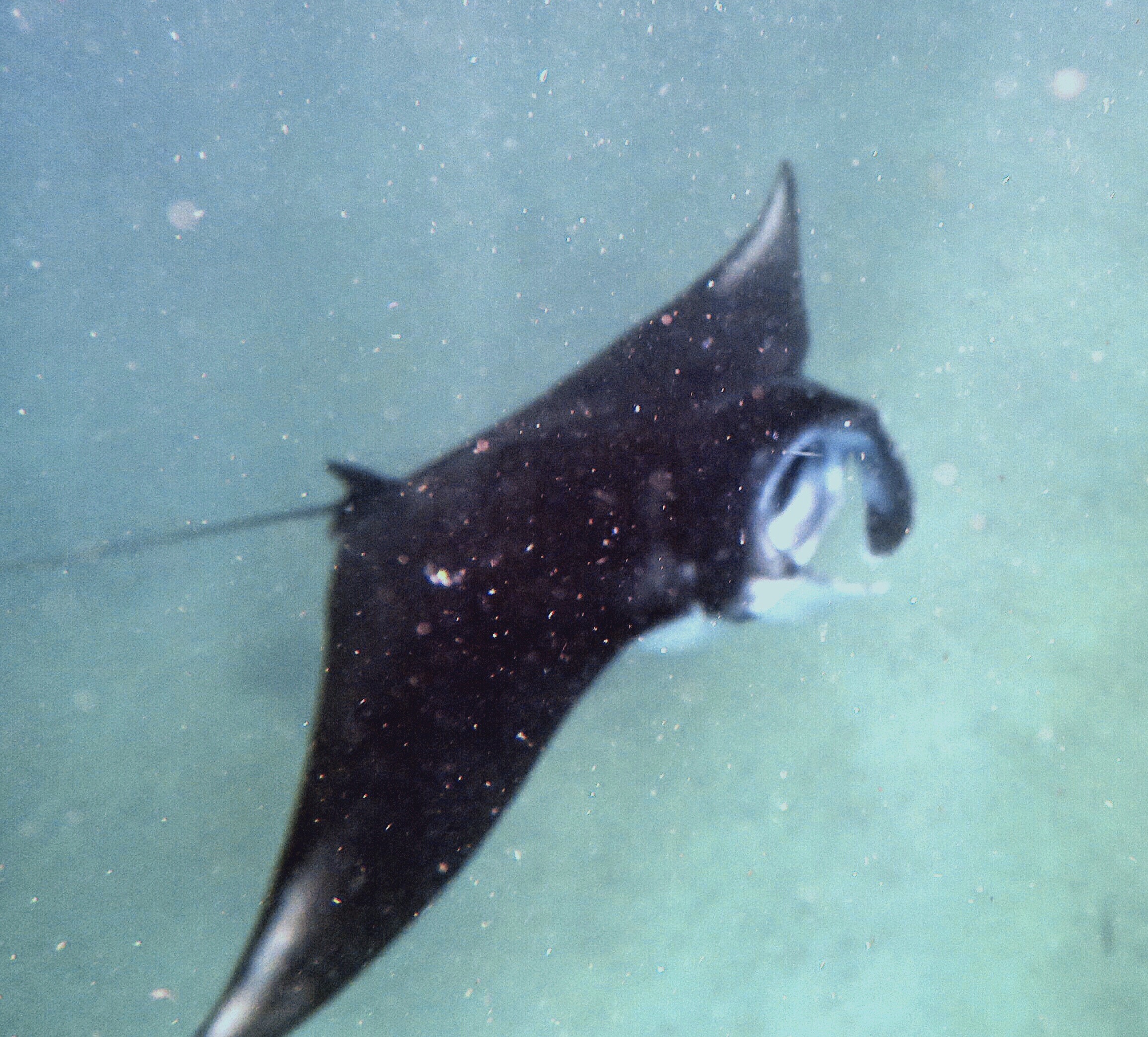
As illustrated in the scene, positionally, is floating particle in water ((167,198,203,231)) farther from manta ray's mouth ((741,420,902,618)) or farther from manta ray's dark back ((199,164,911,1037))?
manta ray's mouth ((741,420,902,618))

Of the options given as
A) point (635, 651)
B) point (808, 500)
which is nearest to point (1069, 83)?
point (808, 500)

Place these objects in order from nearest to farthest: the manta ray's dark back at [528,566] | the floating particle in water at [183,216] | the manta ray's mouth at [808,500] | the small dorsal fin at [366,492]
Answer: the manta ray's dark back at [528,566]
the small dorsal fin at [366,492]
the manta ray's mouth at [808,500]
the floating particle in water at [183,216]

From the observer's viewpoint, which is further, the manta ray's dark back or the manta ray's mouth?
the manta ray's mouth

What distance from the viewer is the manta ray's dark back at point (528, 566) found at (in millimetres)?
1281

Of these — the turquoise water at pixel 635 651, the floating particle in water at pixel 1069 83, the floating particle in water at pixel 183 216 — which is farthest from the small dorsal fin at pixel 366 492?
the floating particle in water at pixel 1069 83

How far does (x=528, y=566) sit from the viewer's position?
1.67 meters

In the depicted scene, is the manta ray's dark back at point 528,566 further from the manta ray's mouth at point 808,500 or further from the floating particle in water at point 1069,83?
the floating particle in water at point 1069,83

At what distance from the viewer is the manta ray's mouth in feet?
5.85

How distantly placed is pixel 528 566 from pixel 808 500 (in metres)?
0.90

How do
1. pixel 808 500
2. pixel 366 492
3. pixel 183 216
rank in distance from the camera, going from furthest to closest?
pixel 183 216, pixel 808 500, pixel 366 492

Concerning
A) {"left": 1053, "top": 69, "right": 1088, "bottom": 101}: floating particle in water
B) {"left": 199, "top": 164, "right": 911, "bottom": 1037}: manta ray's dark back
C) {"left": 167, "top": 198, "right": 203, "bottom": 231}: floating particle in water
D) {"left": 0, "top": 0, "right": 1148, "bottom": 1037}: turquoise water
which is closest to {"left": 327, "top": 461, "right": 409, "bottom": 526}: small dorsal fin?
{"left": 199, "top": 164, "right": 911, "bottom": 1037}: manta ray's dark back

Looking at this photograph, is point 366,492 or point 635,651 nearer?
point 366,492

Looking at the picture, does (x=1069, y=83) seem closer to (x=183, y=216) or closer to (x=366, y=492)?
(x=366, y=492)

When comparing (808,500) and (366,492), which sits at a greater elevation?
(366,492)
